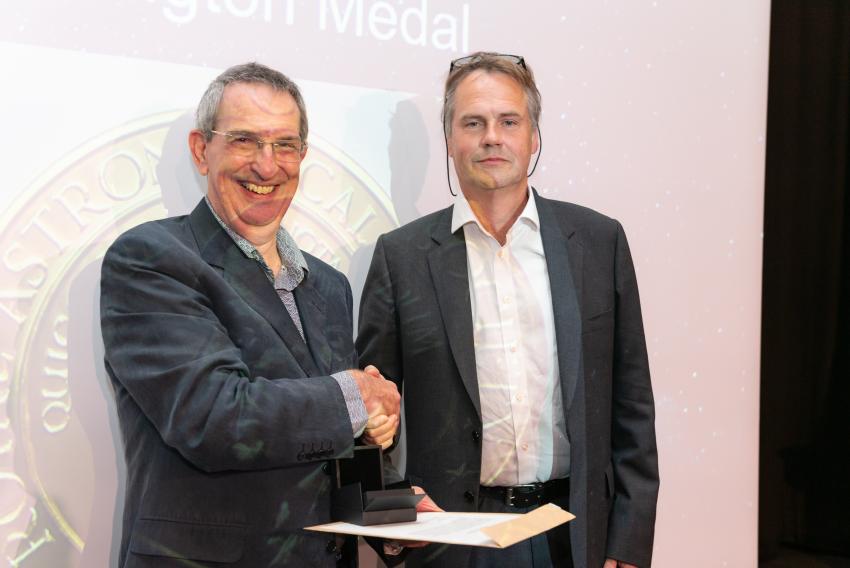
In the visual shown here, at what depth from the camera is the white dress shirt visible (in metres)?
2.28

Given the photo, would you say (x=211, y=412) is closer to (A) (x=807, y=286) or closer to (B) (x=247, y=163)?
(B) (x=247, y=163)

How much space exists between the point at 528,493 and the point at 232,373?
0.87 metres

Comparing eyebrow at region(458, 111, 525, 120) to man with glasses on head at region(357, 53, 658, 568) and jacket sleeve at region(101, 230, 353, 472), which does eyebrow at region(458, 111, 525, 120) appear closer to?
man with glasses on head at region(357, 53, 658, 568)

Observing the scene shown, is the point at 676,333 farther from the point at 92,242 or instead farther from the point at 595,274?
the point at 92,242

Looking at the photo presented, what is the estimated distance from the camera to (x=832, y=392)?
4555 millimetres

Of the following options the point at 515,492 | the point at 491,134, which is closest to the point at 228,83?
the point at 491,134

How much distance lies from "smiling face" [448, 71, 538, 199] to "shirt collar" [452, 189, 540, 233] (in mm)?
41

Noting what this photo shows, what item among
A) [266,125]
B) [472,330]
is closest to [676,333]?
[472,330]

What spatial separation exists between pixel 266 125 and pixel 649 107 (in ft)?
5.34

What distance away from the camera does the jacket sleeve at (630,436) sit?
7.68 ft

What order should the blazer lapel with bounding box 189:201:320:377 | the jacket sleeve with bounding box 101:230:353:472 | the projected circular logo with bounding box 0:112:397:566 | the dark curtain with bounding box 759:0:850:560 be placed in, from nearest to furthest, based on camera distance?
the jacket sleeve with bounding box 101:230:353:472 → the blazer lapel with bounding box 189:201:320:377 → the projected circular logo with bounding box 0:112:397:566 → the dark curtain with bounding box 759:0:850:560

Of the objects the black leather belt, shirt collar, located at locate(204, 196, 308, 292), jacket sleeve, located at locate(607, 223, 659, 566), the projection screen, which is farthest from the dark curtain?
shirt collar, located at locate(204, 196, 308, 292)

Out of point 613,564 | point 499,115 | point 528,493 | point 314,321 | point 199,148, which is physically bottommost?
point 613,564

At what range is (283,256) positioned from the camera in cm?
212
